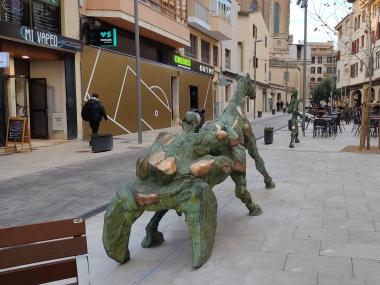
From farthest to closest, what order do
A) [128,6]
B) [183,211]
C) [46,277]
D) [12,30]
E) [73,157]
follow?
[128,6] < [12,30] < [73,157] < [183,211] < [46,277]

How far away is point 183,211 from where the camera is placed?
12.7 ft

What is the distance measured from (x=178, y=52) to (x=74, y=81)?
10.4 meters

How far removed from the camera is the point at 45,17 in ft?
48.7

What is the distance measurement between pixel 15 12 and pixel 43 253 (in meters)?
12.5

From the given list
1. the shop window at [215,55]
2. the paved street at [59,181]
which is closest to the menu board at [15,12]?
the paved street at [59,181]

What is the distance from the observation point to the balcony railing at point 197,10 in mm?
26156

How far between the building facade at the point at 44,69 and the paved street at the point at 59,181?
7.08 feet

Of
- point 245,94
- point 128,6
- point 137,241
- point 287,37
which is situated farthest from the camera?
point 287,37

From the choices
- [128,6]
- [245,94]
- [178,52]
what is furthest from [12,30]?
[178,52]

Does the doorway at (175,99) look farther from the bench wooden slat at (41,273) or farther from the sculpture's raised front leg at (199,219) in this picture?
the bench wooden slat at (41,273)

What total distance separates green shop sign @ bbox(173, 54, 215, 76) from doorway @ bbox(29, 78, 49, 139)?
32.7ft

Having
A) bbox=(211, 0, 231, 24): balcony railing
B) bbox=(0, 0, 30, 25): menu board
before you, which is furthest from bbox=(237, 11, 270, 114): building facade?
bbox=(0, 0, 30, 25): menu board

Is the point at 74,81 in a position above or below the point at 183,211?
above

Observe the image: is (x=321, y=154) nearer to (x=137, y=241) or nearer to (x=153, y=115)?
(x=137, y=241)
